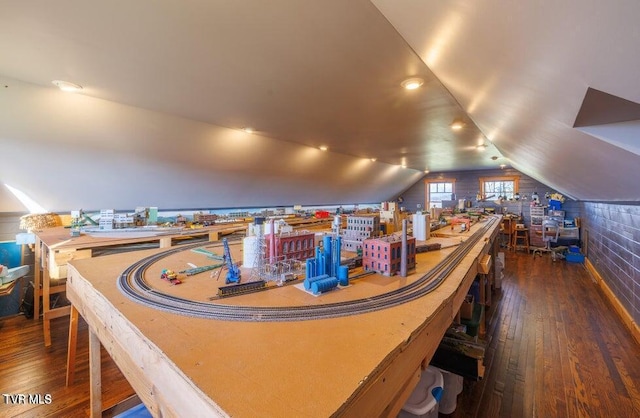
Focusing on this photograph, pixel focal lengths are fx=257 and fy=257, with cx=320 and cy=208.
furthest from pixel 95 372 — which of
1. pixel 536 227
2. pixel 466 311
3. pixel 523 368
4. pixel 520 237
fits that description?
pixel 520 237

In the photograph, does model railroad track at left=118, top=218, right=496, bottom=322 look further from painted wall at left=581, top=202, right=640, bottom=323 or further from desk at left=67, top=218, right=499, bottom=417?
painted wall at left=581, top=202, right=640, bottom=323

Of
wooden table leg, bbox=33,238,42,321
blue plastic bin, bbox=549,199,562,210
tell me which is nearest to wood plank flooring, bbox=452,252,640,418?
wooden table leg, bbox=33,238,42,321

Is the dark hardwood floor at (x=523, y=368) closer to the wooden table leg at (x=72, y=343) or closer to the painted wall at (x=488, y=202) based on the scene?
the wooden table leg at (x=72, y=343)

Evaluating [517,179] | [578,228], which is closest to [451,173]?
[517,179]

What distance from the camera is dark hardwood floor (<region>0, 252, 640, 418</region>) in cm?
171

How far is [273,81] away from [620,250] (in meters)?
4.55

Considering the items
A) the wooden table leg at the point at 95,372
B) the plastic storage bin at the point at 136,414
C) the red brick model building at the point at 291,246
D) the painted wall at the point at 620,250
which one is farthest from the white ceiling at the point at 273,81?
the plastic storage bin at the point at 136,414

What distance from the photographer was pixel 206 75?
2129 mm

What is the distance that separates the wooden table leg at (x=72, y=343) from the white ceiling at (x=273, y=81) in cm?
174

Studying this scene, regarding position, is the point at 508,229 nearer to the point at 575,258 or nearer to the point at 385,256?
the point at 575,258

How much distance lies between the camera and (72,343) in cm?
172

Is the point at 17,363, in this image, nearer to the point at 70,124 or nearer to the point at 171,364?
the point at 70,124

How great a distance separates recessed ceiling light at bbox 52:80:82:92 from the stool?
29.4 feet

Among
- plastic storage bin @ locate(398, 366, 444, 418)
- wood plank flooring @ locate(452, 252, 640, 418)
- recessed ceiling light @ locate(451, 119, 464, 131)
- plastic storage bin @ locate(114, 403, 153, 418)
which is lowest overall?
wood plank flooring @ locate(452, 252, 640, 418)
